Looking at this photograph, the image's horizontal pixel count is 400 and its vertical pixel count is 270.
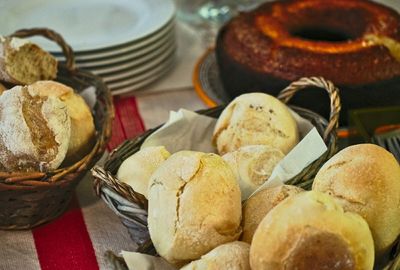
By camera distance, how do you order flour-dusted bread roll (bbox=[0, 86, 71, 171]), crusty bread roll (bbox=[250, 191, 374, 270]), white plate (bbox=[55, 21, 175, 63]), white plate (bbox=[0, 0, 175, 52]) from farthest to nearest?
white plate (bbox=[0, 0, 175, 52]) < white plate (bbox=[55, 21, 175, 63]) < flour-dusted bread roll (bbox=[0, 86, 71, 171]) < crusty bread roll (bbox=[250, 191, 374, 270])

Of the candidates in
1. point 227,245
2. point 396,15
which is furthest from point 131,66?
point 227,245

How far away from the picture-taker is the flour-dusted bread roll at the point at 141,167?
32.0 inches

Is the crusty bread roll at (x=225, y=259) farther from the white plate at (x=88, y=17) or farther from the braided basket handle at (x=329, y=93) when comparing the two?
the white plate at (x=88, y=17)

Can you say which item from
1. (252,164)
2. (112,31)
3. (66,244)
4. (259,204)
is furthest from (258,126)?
(112,31)

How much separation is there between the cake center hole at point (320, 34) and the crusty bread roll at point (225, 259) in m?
0.67

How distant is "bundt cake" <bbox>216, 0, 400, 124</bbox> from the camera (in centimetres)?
111

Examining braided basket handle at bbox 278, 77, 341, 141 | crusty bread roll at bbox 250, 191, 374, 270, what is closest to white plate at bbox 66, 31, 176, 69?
braided basket handle at bbox 278, 77, 341, 141

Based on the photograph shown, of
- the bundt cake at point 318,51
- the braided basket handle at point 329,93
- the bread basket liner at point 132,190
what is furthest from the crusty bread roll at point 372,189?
the bundt cake at point 318,51

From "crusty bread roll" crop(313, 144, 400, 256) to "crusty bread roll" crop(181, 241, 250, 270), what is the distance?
0.11 m

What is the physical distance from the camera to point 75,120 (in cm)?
91

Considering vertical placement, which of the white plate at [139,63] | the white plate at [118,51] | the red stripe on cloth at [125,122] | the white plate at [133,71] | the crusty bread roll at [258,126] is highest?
the crusty bread roll at [258,126]

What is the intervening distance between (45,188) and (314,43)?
548mm

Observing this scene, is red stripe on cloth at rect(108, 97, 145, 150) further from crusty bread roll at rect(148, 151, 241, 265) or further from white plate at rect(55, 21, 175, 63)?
crusty bread roll at rect(148, 151, 241, 265)

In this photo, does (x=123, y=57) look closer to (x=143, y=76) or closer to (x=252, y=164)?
(x=143, y=76)
